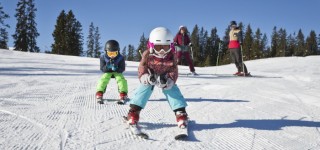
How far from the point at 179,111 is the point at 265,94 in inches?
176

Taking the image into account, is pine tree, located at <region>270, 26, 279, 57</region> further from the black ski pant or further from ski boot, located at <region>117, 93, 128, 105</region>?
ski boot, located at <region>117, 93, 128, 105</region>

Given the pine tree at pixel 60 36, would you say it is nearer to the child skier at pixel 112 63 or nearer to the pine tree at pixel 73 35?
the pine tree at pixel 73 35

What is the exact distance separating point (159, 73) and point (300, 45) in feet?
360

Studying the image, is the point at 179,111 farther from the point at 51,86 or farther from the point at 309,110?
the point at 51,86

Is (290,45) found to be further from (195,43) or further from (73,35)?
(73,35)

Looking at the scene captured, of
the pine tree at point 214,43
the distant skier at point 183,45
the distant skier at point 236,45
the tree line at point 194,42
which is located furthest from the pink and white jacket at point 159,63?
the pine tree at point 214,43

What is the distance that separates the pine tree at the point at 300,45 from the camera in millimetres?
99750

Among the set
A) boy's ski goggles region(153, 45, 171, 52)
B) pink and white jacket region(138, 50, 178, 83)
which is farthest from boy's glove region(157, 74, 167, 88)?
boy's ski goggles region(153, 45, 171, 52)

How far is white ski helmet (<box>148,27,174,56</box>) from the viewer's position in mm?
4738

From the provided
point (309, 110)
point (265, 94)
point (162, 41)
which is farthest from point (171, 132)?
point (265, 94)

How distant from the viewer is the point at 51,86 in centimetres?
870

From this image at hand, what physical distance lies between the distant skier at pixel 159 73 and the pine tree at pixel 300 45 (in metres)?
102

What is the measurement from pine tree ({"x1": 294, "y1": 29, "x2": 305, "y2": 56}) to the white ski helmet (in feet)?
336

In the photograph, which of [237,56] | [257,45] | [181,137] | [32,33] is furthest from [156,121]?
[257,45]
